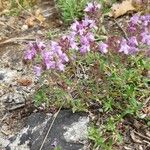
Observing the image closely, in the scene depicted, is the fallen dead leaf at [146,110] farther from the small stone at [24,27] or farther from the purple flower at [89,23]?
the small stone at [24,27]

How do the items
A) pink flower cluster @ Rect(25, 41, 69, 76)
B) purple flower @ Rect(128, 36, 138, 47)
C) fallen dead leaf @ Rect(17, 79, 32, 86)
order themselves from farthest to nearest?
fallen dead leaf @ Rect(17, 79, 32, 86) → purple flower @ Rect(128, 36, 138, 47) → pink flower cluster @ Rect(25, 41, 69, 76)

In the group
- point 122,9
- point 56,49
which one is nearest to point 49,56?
point 56,49

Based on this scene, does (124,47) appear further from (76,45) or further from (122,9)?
(122,9)

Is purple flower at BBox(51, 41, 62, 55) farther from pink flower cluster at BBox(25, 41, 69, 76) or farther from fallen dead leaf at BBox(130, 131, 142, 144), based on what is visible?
fallen dead leaf at BBox(130, 131, 142, 144)

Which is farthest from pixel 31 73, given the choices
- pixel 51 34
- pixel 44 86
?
pixel 51 34

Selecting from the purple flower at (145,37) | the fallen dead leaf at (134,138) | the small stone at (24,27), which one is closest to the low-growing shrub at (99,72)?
the purple flower at (145,37)

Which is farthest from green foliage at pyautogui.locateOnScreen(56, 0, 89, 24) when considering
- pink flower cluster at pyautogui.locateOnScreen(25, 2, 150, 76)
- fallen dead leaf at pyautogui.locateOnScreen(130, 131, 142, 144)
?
fallen dead leaf at pyautogui.locateOnScreen(130, 131, 142, 144)

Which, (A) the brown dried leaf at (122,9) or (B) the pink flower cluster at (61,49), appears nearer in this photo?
(B) the pink flower cluster at (61,49)

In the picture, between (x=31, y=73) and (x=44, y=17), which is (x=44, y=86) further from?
(x=44, y=17)
